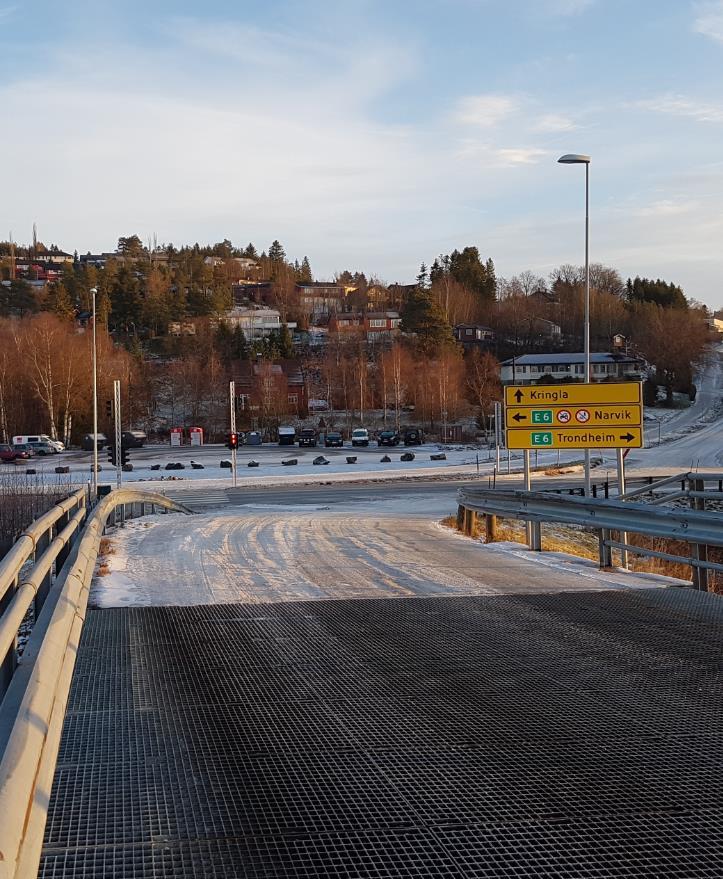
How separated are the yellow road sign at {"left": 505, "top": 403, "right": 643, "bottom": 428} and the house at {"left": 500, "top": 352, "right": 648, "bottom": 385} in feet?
319

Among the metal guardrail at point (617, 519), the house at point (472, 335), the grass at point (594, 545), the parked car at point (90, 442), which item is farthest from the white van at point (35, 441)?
the metal guardrail at point (617, 519)

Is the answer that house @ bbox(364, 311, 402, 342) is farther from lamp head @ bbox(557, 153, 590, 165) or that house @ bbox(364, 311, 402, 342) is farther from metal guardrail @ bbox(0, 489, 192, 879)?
metal guardrail @ bbox(0, 489, 192, 879)

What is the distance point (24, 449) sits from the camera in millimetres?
80875

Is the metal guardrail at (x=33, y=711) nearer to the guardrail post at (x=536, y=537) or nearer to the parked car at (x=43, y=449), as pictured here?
the guardrail post at (x=536, y=537)

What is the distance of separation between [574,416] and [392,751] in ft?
50.9

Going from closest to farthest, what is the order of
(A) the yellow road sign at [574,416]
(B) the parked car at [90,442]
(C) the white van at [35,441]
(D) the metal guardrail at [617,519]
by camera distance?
(D) the metal guardrail at [617,519]
(A) the yellow road sign at [574,416]
(C) the white van at [35,441]
(B) the parked car at [90,442]

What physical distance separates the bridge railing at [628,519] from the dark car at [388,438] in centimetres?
7077

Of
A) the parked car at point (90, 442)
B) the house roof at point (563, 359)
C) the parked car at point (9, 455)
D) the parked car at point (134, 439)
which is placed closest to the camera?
the parked car at point (9, 455)

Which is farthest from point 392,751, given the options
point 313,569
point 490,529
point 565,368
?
point 565,368

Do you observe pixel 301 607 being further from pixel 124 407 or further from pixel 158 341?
pixel 158 341

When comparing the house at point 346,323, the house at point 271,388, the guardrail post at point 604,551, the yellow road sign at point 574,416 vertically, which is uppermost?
the house at point 346,323

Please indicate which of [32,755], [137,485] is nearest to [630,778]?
[32,755]

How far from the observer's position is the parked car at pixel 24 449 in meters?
78.3

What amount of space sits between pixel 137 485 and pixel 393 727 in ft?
161
